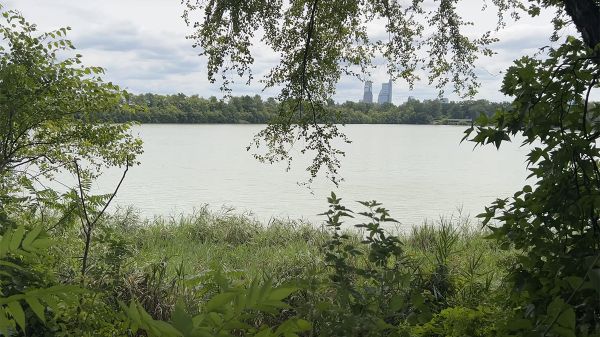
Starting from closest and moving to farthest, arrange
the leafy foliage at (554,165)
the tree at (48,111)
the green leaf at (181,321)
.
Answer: the green leaf at (181,321), the leafy foliage at (554,165), the tree at (48,111)

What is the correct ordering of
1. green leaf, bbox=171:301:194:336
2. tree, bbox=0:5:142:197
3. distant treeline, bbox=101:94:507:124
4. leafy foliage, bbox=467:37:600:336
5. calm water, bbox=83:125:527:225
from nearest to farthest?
1. green leaf, bbox=171:301:194:336
2. leafy foliage, bbox=467:37:600:336
3. tree, bbox=0:5:142:197
4. distant treeline, bbox=101:94:507:124
5. calm water, bbox=83:125:527:225

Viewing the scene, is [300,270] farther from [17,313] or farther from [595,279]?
[17,313]

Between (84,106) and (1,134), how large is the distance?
0.80 meters

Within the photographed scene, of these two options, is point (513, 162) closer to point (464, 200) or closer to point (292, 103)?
point (464, 200)

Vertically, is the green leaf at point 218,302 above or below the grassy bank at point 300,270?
above

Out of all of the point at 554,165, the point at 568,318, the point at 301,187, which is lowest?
the point at 301,187

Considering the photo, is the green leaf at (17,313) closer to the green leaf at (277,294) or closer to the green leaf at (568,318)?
the green leaf at (277,294)

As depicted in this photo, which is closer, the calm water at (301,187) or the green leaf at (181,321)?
the green leaf at (181,321)

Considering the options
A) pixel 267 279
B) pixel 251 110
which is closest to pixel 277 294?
pixel 267 279

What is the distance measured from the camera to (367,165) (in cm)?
2752

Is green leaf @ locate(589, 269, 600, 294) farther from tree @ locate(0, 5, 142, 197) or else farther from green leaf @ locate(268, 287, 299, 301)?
tree @ locate(0, 5, 142, 197)

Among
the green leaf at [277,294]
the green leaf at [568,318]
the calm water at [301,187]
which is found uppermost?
the green leaf at [277,294]

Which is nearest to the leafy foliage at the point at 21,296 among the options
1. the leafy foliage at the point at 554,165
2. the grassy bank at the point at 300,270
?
the grassy bank at the point at 300,270

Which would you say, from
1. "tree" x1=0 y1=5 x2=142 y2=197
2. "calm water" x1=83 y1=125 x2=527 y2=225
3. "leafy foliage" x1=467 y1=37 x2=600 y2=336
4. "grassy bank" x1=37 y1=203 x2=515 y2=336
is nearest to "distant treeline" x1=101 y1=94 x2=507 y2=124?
"calm water" x1=83 y1=125 x2=527 y2=225
